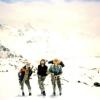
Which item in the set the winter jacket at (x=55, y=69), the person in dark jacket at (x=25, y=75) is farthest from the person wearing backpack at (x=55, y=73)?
the person in dark jacket at (x=25, y=75)

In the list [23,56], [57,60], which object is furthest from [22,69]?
[57,60]

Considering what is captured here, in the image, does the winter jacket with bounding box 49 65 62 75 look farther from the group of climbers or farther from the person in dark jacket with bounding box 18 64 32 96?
the person in dark jacket with bounding box 18 64 32 96

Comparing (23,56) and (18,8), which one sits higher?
(18,8)

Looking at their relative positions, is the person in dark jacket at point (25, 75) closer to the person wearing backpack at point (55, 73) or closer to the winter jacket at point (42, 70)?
the winter jacket at point (42, 70)

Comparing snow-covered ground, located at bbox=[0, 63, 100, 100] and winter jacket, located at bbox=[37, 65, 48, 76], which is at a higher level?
winter jacket, located at bbox=[37, 65, 48, 76]

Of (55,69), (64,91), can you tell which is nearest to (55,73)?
(55,69)

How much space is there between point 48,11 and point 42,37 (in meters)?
0.22

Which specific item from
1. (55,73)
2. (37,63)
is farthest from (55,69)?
(37,63)

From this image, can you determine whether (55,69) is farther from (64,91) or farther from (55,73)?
(64,91)

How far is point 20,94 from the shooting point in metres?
2.98

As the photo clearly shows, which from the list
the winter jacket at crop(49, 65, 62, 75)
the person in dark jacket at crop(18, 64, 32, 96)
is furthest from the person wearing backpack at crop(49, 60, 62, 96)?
the person in dark jacket at crop(18, 64, 32, 96)

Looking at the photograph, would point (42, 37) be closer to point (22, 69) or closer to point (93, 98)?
point (22, 69)

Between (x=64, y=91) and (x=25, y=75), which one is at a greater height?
(x=25, y=75)

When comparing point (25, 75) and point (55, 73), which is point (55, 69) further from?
point (25, 75)
